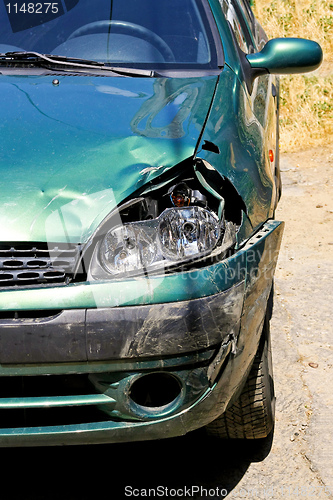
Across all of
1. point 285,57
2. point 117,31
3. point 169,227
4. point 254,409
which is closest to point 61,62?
point 117,31

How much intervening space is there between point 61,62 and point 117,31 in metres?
0.38

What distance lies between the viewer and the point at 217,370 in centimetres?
194

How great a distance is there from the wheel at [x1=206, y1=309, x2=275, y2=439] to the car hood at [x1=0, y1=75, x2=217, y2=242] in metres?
0.82

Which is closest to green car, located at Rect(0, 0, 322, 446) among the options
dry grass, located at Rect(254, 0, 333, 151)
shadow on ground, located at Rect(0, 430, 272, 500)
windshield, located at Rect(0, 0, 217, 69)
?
shadow on ground, located at Rect(0, 430, 272, 500)

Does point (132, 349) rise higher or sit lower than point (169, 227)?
lower

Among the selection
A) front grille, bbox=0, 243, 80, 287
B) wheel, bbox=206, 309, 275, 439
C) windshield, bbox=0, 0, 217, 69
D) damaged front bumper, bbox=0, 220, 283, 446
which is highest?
windshield, bbox=0, 0, 217, 69

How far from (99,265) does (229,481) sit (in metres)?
1.10

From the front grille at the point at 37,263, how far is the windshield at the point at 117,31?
1211mm

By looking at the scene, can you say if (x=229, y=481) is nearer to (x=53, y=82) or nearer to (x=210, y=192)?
(x=210, y=192)

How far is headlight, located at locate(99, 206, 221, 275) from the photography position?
189cm

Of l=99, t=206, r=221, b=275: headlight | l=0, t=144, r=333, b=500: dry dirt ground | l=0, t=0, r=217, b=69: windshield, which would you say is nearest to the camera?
l=99, t=206, r=221, b=275: headlight

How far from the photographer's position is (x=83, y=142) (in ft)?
6.95

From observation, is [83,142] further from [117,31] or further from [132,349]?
A: [117,31]

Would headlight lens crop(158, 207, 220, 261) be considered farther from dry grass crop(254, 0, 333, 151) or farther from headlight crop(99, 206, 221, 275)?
dry grass crop(254, 0, 333, 151)
